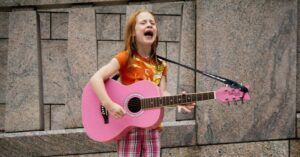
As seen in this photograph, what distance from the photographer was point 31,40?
A: 484 centimetres

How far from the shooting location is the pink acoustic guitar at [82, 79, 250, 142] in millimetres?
2998

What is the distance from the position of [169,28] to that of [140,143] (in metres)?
2.04

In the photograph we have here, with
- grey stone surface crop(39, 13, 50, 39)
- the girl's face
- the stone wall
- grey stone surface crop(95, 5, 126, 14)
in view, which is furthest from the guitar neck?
grey stone surface crop(39, 13, 50, 39)

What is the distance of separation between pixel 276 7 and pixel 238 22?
446mm

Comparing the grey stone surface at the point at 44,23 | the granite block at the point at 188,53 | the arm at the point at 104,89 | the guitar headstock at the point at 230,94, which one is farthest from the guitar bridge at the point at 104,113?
the grey stone surface at the point at 44,23

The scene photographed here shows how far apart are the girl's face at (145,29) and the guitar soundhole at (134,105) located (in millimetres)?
431

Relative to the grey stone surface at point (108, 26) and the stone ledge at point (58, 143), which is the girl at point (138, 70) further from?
the grey stone surface at point (108, 26)

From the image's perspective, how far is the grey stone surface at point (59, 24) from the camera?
4902 millimetres

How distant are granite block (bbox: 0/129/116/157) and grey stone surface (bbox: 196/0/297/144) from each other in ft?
3.99

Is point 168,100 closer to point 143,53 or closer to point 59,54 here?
point 143,53

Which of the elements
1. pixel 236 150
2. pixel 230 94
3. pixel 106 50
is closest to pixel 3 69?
pixel 106 50

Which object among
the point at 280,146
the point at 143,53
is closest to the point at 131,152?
the point at 143,53

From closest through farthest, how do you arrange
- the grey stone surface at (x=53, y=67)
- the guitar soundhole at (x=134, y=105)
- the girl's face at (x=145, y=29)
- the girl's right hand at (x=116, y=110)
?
the girl's right hand at (x=116, y=110), the guitar soundhole at (x=134, y=105), the girl's face at (x=145, y=29), the grey stone surface at (x=53, y=67)

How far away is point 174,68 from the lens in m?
4.90
